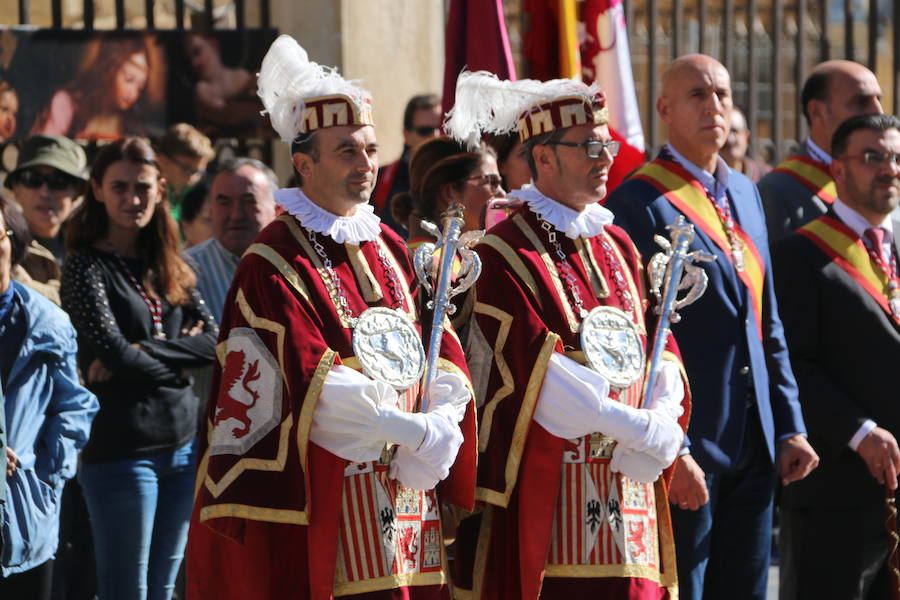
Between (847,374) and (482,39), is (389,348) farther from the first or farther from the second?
(482,39)

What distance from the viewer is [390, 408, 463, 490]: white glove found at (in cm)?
432

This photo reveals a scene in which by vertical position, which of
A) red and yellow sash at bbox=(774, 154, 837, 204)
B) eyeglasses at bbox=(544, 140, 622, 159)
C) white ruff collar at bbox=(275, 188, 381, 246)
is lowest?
white ruff collar at bbox=(275, 188, 381, 246)

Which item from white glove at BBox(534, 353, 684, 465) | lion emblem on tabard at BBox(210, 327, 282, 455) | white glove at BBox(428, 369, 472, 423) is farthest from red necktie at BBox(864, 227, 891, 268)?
lion emblem on tabard at BBox(210, 327, 282, 455)

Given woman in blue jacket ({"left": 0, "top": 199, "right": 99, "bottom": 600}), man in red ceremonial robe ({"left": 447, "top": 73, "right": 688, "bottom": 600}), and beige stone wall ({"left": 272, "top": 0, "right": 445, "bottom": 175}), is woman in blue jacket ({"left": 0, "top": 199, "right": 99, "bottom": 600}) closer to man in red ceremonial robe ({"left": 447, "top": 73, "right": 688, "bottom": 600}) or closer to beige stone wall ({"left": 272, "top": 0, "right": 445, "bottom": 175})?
→ man in red ceremonial robe ({"left": 447, "top": 73, "right": 688, "bottom": 600})

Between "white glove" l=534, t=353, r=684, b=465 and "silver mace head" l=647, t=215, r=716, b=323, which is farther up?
"silver mace head" l=647, t=215, r=716, b=323

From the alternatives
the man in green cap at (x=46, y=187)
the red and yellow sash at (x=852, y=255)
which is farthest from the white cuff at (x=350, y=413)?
the man in green cap at (x=46, y=187)

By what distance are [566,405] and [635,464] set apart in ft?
0.92

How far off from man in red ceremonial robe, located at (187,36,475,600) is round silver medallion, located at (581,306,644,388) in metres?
0.40

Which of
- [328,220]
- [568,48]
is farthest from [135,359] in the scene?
[568,48]

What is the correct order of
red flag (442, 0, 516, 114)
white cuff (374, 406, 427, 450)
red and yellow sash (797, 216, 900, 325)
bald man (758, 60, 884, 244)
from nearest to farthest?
white cuff (374, 406, 427, 450) → red and yellow sash (797, 216, 900, 325) → bald man (758, 60, 884, 244) → red flag (442, 0, 516, 114)

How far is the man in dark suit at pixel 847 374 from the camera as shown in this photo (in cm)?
570

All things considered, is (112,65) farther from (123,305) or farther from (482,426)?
(482,426)

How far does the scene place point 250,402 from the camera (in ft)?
14.5

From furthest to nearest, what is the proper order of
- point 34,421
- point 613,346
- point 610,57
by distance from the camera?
1. point 610,57
2. point 34,421
3. point 613,346
